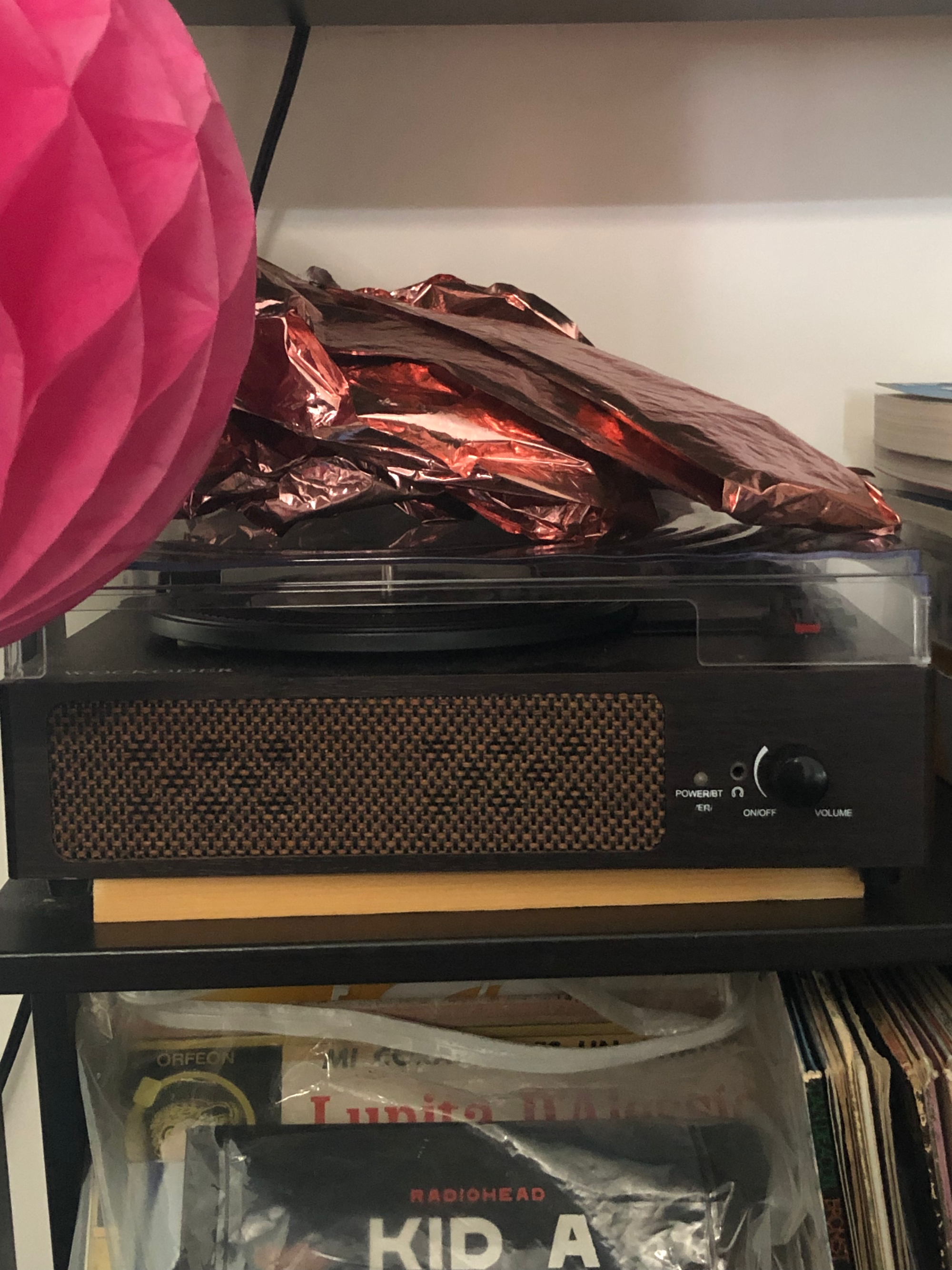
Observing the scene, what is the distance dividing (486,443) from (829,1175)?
446 millimetres

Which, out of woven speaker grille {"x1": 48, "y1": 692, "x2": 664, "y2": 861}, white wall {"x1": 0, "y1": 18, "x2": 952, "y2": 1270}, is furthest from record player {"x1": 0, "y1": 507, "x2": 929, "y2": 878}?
white wall {"x1": 0, "y1": 18, "x2": 952, "y2": 1270}

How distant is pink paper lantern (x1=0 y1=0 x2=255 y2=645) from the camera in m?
0.28

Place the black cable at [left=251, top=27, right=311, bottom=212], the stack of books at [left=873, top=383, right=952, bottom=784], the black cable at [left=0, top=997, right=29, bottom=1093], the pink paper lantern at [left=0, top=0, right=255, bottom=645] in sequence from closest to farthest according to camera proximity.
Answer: the pink paper lantern at [left=0, top=0, right=255, bottom=645], the stack of books at [left=873, top=383, right=952, bottom=784], the black cable at [left=251, top=27, right=311, bottom=212], the black cable at [left=0, top=997, right=29, bottom=1093]

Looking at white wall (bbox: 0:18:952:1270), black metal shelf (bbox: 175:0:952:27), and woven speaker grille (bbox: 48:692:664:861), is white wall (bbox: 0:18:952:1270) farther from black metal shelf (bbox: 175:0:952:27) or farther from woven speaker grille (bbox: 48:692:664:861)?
woven speaker grille (bbox: 48:692:664:861)

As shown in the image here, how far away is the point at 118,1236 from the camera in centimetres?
65

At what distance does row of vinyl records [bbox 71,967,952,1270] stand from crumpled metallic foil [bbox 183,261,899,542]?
0.94 feet

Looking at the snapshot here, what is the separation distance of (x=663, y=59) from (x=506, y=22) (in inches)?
5.4

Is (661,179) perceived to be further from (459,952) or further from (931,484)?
(459,952)

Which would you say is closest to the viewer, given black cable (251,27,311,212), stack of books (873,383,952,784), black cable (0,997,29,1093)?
stack of books (873,383,952,784)

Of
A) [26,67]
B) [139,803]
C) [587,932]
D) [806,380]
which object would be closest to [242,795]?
[139,803]

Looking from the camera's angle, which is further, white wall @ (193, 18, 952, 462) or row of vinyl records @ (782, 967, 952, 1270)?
white wall @ (193, 18, 952, 462)

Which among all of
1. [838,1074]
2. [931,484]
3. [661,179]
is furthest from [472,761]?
[661,179]

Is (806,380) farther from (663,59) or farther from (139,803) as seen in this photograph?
(139,803)

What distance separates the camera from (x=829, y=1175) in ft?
1.81
